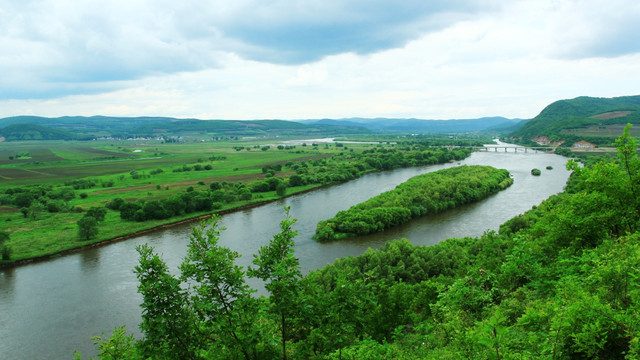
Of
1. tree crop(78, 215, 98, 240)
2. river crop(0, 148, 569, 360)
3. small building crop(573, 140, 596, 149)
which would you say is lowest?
river crop(0, 148, 569, 360)

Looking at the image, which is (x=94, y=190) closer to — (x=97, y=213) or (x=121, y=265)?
(x=97, y=213)

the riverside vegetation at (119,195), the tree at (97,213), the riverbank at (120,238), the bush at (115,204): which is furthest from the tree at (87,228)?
the bush at (115,204)

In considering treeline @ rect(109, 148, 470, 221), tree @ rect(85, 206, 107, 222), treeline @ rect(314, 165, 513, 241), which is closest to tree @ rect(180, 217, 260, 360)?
treeline @ rect(314, 165, 513, 241)

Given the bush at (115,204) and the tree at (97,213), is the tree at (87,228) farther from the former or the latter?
the bush at (115,204)

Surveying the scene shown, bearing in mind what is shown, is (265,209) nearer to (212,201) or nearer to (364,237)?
(212,201)

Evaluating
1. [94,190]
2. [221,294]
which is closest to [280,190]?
[94,190]

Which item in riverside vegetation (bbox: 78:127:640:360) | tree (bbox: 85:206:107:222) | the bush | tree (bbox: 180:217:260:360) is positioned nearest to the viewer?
riverside vegetation (bbox: 78:127:640:360)

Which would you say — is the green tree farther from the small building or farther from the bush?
the small building
